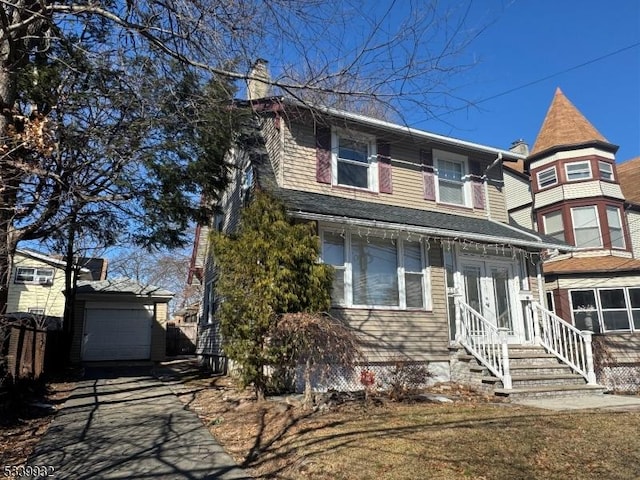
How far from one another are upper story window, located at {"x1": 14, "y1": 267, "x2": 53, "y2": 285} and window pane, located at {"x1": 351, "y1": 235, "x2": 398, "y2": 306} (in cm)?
2158

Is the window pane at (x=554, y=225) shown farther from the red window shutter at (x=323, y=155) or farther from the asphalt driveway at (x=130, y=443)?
the asphalt driveway at (x=130, y=443)

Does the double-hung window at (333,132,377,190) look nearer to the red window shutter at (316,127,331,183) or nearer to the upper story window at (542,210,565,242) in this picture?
the red window shutter at (316,127,331,183)

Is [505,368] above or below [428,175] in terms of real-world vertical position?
below

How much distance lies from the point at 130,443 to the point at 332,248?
18.3ft

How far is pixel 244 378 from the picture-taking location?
7.65m

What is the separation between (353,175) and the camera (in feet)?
38.5

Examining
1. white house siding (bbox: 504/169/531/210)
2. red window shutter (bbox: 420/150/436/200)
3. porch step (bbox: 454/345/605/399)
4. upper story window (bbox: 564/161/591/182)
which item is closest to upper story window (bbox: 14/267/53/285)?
red window shutter (bbox: 420/150/436/200)

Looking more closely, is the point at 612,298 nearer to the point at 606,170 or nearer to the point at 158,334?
the point at 606,170

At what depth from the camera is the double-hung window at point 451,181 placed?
1279 centimetres

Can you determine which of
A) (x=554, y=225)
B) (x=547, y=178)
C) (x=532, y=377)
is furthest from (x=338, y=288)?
(x=547, y=178)

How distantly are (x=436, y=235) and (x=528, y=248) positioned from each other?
10.3 ft

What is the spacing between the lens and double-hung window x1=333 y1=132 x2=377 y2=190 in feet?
37.9


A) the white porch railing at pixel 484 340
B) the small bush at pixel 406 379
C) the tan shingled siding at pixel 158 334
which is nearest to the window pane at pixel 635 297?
the white porch railing at pixel 484 340

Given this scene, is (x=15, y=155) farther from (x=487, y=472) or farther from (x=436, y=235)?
(x=436, y=235)
